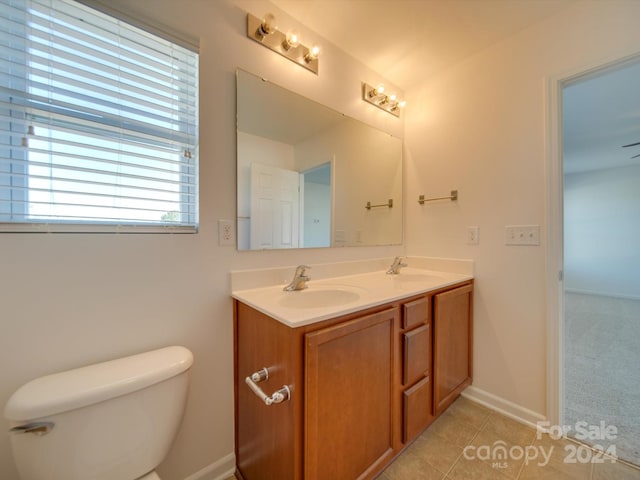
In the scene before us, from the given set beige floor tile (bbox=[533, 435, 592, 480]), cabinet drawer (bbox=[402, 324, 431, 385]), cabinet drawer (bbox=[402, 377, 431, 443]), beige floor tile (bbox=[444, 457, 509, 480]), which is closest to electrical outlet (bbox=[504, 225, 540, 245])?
cabinet drawer (bbox=[402, 324, 431, 385])

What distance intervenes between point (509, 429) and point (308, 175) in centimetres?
194

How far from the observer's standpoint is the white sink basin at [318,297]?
1.26 metres

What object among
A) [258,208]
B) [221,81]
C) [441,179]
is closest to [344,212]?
[258,208]

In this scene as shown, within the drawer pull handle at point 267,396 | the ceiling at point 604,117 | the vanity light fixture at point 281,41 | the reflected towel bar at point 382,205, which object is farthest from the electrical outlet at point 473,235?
the drawer pull handle at point 267,396

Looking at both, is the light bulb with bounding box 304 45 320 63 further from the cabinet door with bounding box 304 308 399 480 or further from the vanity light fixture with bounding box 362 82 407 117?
the cabinet door with bounding box 304 308 399 480

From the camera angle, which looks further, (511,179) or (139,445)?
(511,179)

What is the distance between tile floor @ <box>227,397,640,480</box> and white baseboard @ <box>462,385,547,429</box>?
0.14ft

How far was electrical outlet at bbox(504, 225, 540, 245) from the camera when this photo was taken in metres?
1.51

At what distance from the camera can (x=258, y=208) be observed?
132 centimetres

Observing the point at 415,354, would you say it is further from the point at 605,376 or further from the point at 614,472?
the point at 605,376

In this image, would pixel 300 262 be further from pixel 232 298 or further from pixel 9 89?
pixel 9 89

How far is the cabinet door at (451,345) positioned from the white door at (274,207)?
0.93 meters

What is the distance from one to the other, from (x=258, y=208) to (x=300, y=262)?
402 mm

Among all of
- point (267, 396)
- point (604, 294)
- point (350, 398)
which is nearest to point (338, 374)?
point (350, 398)
